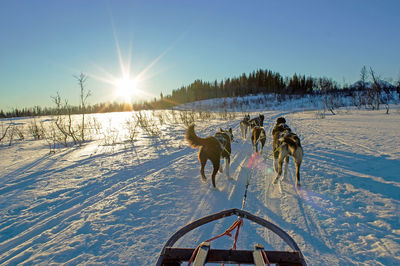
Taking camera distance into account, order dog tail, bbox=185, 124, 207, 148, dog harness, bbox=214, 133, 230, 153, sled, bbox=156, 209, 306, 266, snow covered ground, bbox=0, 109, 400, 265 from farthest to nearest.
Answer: dog harness, bbox=214, 133, 230, 153, dog tail, bbox=185, 124, 207, 148, snow covered ground, bbox=0, 109, 400, 265, sled, bbox=156, 209, 306, 266

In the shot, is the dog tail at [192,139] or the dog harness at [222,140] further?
the dog harness at [222,140]

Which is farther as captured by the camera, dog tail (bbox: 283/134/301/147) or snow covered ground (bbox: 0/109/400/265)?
dog tail (bbox: 283/134/301/147)

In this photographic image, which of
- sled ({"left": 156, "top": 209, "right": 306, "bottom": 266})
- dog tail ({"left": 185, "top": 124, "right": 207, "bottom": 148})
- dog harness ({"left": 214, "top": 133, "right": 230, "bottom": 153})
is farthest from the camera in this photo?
dog harness ({"left": 214, "top": 133, "right": 230, "bottom": 153})

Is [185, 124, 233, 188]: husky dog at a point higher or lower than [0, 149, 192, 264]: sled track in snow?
higher

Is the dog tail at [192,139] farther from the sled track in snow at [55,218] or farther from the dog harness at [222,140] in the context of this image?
the sled track in snow at [55,218]

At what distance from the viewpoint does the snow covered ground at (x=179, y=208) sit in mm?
2324

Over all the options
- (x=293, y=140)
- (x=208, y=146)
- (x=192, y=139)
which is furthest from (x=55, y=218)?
(x=293, y=140)

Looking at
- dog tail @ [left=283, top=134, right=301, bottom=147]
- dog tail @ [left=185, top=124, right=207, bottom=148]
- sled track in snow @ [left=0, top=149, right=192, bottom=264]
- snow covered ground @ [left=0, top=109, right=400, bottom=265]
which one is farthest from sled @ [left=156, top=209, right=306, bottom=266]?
dog tail @ [left=283, top=134, right=301, bottom=147]

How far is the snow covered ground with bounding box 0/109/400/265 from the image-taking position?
2.32 m

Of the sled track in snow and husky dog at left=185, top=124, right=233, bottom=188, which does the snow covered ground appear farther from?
husky dog at left=185, top=124, right=233, bottom=188

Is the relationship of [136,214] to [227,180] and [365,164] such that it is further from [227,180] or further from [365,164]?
[365,164]

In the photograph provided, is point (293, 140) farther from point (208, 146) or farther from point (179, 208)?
point (179, 208)

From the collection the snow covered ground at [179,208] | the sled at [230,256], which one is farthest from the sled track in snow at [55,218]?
the sled at [230,256]

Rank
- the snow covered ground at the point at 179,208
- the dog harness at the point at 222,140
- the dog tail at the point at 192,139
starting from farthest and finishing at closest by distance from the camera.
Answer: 1. the dog harness at the point at 222,140
2. the dog tail at the point at 192,139
3. the snow covered ground at the point at 179,208
